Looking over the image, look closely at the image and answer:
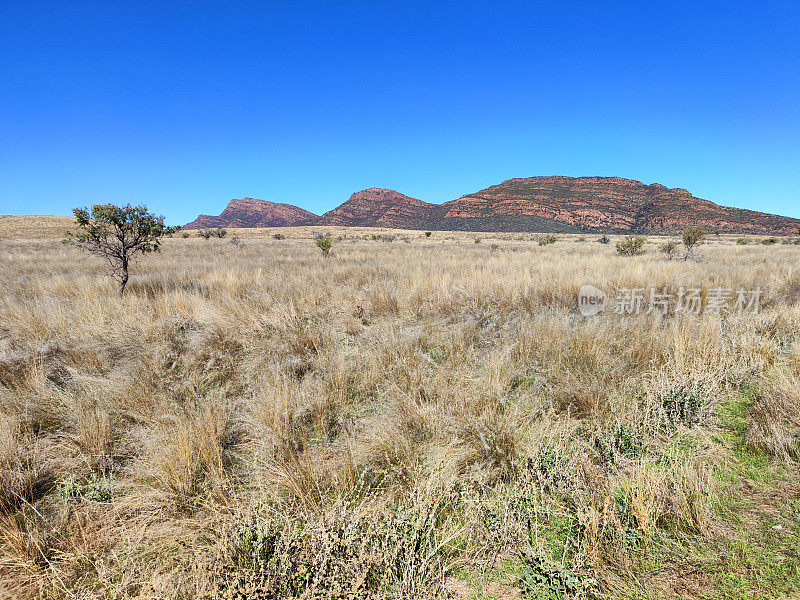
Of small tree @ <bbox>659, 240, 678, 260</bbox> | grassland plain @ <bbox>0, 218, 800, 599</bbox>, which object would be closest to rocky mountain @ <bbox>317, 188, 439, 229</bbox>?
small tree @ <bbox>659, 240, 678, 260</bbox>

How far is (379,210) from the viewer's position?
169875 millimetres

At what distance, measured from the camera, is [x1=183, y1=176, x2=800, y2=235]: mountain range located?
8294 centimetres

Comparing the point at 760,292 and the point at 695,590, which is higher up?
the point at 760,292

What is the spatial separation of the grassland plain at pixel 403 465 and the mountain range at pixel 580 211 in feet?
277

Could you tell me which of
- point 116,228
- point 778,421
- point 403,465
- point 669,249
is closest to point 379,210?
point 669,249

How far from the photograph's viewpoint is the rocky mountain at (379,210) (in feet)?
509

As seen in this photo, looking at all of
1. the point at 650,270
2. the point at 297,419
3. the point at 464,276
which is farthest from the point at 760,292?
the point at 297,419

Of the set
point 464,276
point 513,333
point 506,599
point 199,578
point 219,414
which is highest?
point 464,276

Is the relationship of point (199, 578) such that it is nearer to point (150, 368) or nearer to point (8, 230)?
point (150, 368)

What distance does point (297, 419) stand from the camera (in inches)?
107

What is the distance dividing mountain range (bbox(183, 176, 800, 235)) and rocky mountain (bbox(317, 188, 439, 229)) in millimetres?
629

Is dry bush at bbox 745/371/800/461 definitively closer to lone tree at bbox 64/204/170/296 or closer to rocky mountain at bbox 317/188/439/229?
lone tree at bbox 64/204/170/296

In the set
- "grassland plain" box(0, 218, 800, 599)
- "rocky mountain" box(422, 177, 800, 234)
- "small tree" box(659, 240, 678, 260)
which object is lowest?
"grassland plain" box(0, 218, 800, 599)

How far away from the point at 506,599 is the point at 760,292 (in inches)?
348
